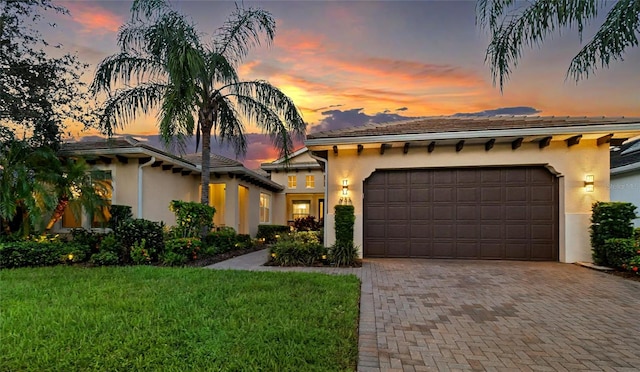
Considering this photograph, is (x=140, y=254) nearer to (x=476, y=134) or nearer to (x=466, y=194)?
(x=466, y=194)

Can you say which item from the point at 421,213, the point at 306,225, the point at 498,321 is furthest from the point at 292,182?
the point at 498,321

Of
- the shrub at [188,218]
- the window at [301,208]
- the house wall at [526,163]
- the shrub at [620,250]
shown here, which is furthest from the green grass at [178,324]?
the window at [301,208]

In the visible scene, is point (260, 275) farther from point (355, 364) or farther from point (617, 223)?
point (617, 223)

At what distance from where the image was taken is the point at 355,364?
2752 millimetres

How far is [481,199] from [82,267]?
32.4 feet

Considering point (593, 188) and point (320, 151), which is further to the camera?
point (320, 151)

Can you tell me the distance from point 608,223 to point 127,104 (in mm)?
12434

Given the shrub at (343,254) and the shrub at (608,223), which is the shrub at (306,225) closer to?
the shrub at (343,254)

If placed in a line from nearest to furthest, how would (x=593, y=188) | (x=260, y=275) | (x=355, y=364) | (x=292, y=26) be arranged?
1. (x=355, y=364)
2. (x=260, y=275)
3. (x=593, y=188)
4. (x=292, y=26)

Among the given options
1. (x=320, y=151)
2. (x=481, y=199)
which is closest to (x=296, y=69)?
(x=320, y=151)

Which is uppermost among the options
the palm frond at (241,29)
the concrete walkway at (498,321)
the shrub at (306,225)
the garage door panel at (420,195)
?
the palm frond at (241,29)

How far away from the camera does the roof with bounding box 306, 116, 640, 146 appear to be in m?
7.35

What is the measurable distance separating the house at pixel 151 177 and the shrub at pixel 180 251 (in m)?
2.59

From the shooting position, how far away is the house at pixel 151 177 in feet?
31.2
